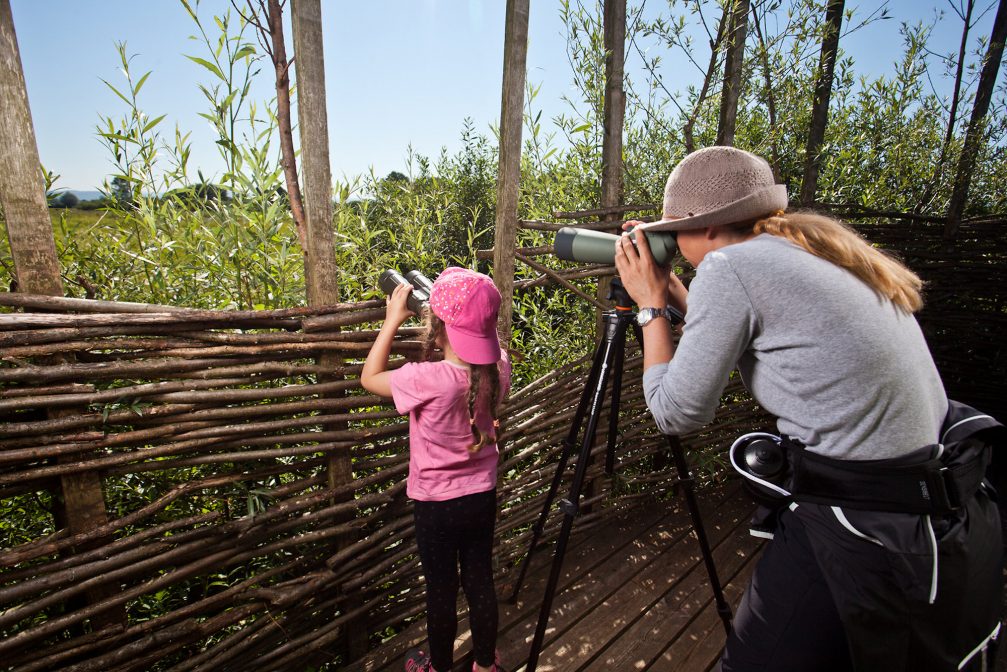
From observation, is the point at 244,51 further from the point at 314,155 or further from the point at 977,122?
the point at 977,122

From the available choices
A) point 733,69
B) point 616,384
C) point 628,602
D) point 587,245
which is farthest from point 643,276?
point 733,69

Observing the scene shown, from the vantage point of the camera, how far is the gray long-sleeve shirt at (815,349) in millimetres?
945

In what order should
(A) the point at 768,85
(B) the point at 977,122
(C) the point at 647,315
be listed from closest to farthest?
(C) the point at 647,315
(A) the point at 768,85
(B) the point at 977,122

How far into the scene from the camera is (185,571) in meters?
1.53

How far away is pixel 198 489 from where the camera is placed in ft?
5.05

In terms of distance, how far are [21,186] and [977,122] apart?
18.7 ft

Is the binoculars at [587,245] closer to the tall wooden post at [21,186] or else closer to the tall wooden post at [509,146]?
the tall wooden post at [509,146]

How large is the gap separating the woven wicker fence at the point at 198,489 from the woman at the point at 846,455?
1.14m

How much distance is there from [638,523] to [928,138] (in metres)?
4.04

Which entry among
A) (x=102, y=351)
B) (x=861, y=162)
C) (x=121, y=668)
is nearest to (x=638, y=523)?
(x=121, y=668)

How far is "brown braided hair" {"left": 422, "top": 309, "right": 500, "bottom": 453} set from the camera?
1.53m

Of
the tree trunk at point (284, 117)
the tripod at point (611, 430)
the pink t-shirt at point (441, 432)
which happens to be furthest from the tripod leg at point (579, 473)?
the tree trunk at point (284, 117)

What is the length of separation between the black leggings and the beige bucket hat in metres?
1.01

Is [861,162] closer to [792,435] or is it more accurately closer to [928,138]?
[928,138]
